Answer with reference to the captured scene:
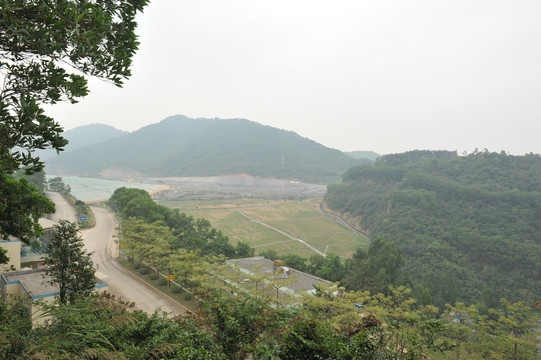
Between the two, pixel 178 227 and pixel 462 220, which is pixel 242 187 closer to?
pixel 462 220

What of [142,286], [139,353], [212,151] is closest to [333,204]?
[142,286]

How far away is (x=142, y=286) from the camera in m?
16.8

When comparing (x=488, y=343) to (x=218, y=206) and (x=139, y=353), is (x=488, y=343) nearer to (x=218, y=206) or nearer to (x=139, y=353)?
(x=139, y=353)

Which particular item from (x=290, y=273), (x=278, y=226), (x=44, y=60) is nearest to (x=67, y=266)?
(x=44, y=60)

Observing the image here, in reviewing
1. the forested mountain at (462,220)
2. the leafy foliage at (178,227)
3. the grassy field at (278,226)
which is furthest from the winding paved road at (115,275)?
the forested mountain at (462,220)

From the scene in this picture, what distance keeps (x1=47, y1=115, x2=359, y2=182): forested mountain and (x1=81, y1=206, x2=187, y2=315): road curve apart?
86.9m

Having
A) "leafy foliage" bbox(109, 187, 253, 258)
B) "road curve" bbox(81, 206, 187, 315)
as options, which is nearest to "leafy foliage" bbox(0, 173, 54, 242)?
"road curve" bbox(81, 206, 187, 315)

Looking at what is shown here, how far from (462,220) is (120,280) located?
39.9 meters

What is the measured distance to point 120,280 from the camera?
17266mm

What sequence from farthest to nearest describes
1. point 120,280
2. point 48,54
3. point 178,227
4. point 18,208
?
point 178,227 → point 120,280 → point 18,208 → point 48,54

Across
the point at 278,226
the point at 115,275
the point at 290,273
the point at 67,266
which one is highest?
the point at 67,266

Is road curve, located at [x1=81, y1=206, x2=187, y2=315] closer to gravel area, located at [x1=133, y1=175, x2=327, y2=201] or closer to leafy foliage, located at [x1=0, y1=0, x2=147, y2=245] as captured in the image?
leafy foliage, located at [x1=0, y1=0, x2=147, y2=245]

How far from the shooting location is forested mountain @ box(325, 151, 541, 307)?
26672 mm

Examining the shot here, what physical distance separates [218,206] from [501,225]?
1693 inches
